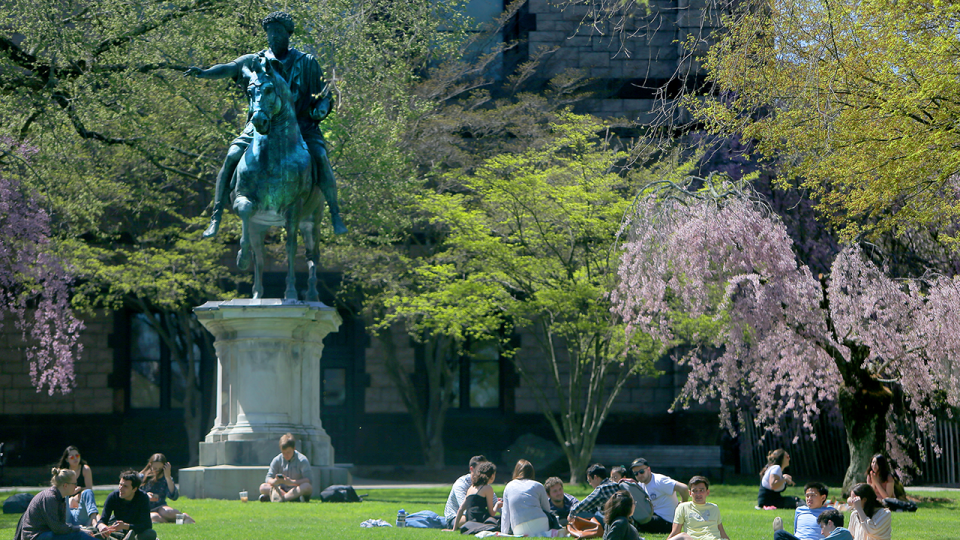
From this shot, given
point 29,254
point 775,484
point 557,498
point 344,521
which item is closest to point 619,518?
point 557,498

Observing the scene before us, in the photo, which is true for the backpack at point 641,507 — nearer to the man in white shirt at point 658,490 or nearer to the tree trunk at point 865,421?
the man in white shirt at point 658,490

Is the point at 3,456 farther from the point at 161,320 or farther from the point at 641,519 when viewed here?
the point at 641,519

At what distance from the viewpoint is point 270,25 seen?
14789 mm

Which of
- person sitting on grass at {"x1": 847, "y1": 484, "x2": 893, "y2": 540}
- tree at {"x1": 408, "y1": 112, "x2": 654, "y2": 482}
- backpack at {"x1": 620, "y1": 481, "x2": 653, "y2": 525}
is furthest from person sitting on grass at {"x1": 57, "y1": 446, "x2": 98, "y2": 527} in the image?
tree at {"x1": 408, "y1": 112, "x2": 654, "y2": 482}

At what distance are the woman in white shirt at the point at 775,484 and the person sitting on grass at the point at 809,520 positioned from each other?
5.36 metres

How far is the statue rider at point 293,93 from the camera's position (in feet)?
48.6

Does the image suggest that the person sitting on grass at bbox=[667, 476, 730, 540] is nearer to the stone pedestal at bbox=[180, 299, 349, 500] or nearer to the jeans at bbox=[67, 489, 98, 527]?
the jeans at bbox=[67, 489, 98, 527]

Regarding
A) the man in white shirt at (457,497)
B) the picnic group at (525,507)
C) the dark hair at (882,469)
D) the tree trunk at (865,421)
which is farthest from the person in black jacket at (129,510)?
the tree trunk at (865,421)

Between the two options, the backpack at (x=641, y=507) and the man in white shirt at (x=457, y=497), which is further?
the man in white shirt at (x=457, y=497)

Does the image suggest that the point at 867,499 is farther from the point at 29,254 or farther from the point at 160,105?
the point at 29,254

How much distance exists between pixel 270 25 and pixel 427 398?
1764 centimetres

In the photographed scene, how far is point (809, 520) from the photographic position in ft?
34.1

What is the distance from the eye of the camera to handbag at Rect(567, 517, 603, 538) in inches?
434

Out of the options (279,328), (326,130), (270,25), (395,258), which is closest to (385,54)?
(326,130)
